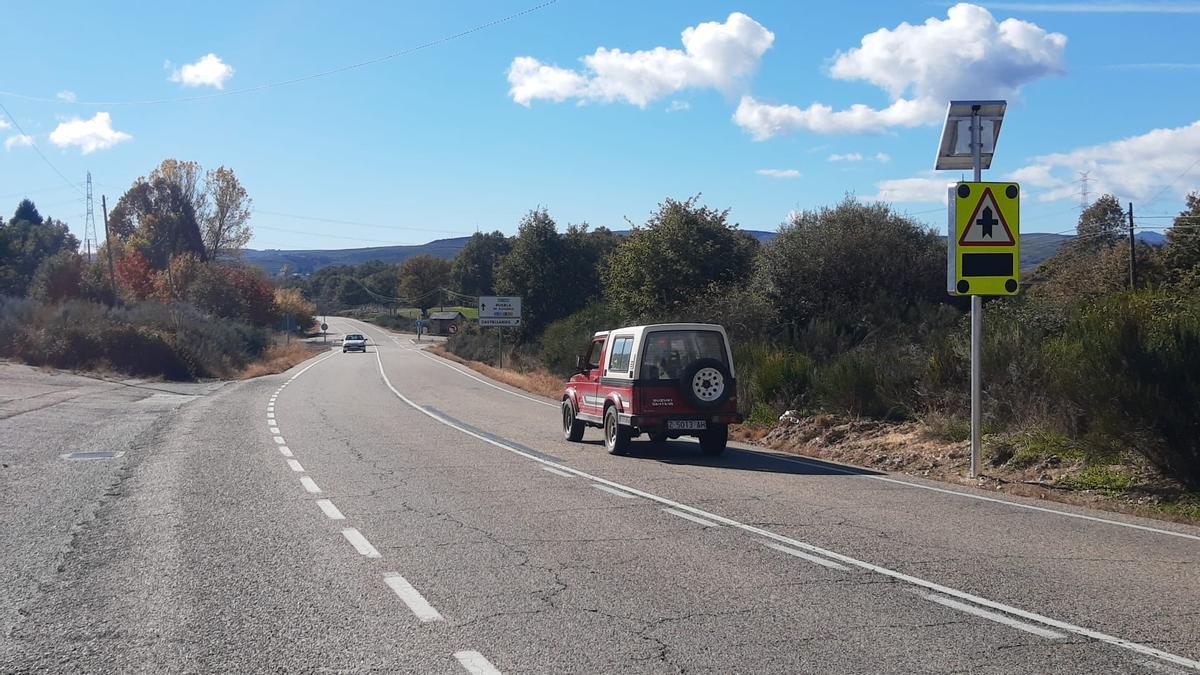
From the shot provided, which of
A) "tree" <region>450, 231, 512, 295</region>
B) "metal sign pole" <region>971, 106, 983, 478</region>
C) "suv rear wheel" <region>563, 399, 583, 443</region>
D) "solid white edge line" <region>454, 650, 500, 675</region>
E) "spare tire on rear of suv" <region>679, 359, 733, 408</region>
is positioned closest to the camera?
"solid white edge line" <region>454, 650, 500, 675</region>

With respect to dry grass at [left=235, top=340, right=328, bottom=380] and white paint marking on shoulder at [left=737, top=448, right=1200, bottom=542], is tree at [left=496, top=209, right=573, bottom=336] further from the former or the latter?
white paint marking on shoulder at [left=737, top=448, right=1200, bottom=542]

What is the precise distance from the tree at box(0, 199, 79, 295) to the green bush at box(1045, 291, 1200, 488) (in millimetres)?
61077

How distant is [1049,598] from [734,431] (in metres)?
13.4

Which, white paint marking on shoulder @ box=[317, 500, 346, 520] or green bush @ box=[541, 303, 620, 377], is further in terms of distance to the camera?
green bush @ box=[541, 303, 620, 377]

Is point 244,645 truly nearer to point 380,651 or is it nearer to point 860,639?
point 380,651

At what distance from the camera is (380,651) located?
19.0ft

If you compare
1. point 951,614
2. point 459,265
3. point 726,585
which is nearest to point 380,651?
point 726,585

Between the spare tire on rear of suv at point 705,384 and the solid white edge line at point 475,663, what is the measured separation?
406 inches

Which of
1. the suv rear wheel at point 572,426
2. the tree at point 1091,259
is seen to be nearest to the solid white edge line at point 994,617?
the suv rear wheel at point 572,426

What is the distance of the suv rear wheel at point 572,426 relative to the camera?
18.8 meters

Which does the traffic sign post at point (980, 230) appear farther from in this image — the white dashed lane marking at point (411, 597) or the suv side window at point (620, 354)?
the white dashed lane marking at point (411, 597)

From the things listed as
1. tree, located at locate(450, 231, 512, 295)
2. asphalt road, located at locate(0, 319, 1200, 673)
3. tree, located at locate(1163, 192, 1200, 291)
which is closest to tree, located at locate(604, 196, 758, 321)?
tree, located at locate(1163, 192, 1200, 291)

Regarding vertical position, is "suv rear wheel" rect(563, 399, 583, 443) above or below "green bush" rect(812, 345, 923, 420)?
below

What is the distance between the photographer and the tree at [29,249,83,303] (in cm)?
5884
